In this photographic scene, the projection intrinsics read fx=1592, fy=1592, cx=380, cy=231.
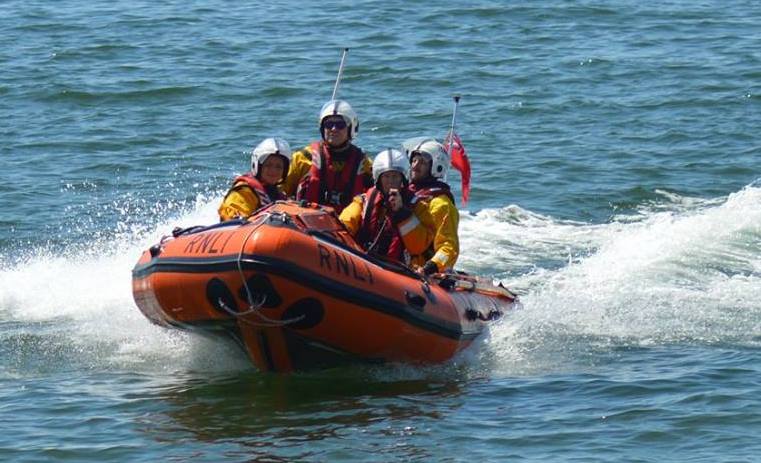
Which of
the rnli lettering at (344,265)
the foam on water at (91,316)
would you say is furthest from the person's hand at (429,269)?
the foam on water at (91,316)

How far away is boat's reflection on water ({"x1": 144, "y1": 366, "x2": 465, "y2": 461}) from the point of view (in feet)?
28.0

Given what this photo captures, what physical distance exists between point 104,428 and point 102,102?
1139cm

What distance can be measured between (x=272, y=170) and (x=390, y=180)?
796 millimetres

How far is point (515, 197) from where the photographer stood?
52.3ft

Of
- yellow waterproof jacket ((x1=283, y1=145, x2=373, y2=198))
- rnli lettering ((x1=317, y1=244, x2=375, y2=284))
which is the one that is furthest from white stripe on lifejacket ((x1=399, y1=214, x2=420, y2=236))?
yellow waterproof jacket ((x1=283, y1=145, x2=373, y2=198))

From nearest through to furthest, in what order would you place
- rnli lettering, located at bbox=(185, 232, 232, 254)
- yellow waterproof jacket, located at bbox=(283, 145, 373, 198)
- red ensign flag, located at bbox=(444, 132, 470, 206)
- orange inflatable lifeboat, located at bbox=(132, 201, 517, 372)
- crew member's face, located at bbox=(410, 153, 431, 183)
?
1. orange inflatable lifeboat, located at bbox=(132, 201, 517, 372)
2. rnli lettering, located at bbox=(185, 232, 232, 254)
3. crew member's face, located at bbox=(410, 153, 431, 183)
4. yellow waterproof jacket, located at bbox=(283, 145, 373, 198)
5. red ensign flag, located at bbox=(444, 132, 470, 206)

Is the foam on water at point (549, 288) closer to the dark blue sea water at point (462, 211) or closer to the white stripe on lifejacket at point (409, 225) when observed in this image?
the dark blue sea water at point (462, 211)

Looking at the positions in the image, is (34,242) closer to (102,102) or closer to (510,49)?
(102,102)

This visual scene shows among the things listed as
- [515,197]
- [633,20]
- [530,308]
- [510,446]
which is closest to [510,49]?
[633,20]

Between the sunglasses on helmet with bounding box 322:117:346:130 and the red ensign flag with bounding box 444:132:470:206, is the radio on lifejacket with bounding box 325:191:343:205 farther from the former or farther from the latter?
the red ensign flag with bounding box 444:132:470:206

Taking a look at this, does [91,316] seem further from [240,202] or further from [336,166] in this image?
[336,166]

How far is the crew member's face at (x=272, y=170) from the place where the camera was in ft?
34.3

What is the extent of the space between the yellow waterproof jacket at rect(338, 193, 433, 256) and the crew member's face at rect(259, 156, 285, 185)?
0.51m

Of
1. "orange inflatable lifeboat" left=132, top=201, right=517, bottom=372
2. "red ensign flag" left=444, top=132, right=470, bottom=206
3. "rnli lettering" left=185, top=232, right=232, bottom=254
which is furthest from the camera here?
"red ensign flag" left=444, top=132, right=470, bottom=206
